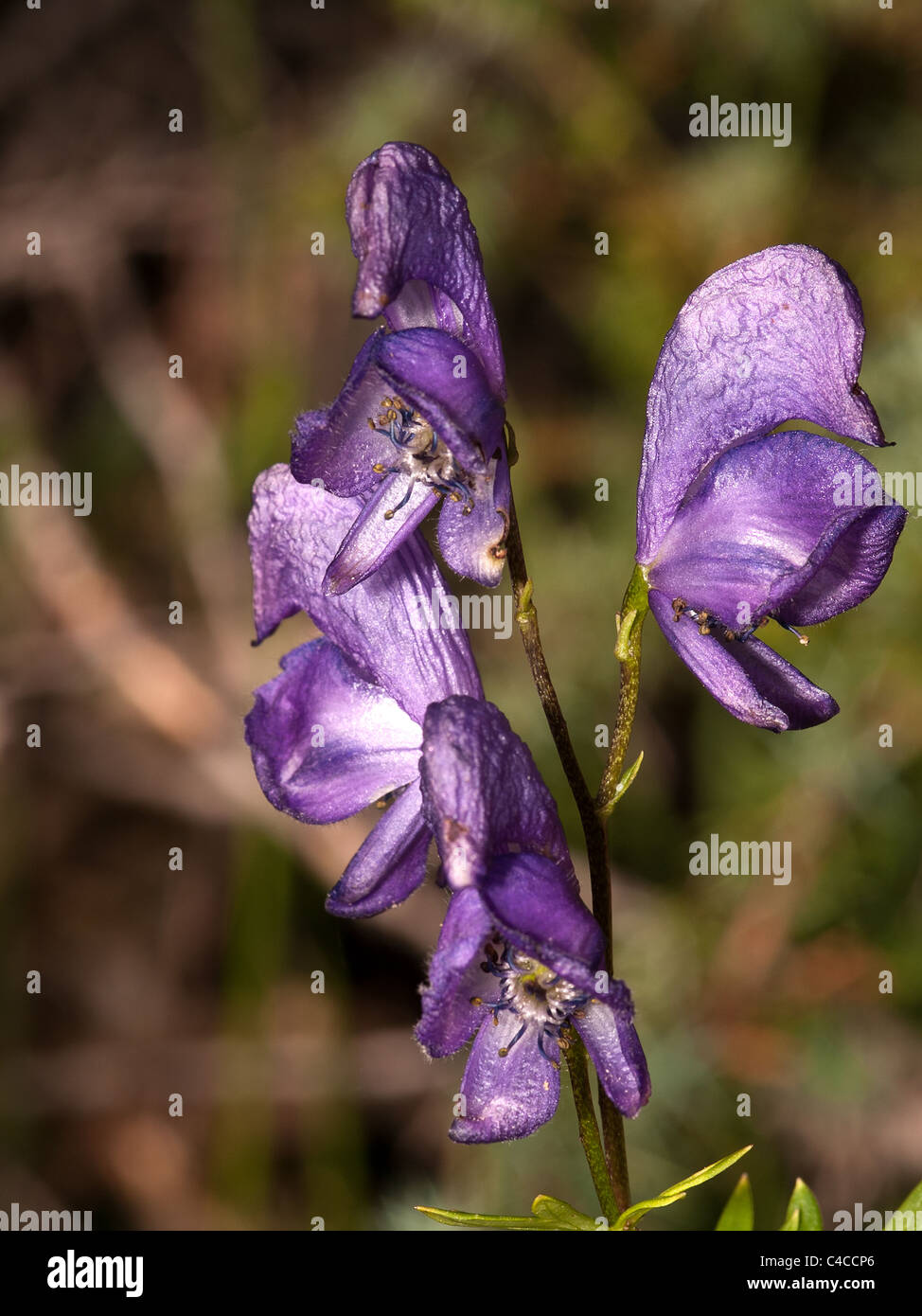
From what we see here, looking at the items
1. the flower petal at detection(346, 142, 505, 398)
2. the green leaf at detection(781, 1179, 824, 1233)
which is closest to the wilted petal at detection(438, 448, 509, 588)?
the flower petal at detection(346, 142, 505, 398)

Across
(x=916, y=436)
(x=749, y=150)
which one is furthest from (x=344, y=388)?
(x=749, y=150)

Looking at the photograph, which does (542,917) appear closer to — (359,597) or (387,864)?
(387,864)

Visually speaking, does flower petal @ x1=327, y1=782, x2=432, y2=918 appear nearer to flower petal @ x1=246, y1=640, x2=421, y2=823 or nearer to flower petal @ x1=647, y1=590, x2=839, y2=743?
flower petal @ x1=246, y1=640, x2=421, y2=823

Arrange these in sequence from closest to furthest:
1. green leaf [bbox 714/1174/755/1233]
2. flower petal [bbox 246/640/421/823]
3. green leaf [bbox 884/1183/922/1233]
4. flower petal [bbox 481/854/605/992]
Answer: flower petal [bbox 481/854/605/992]
flower petal [bbox 246/640/421/823]
green leaf [bbox 884/1183/922/1233]
green leaf [bbox 714/1174/755/1233]

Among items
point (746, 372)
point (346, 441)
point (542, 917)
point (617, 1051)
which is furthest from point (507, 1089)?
point (746, 372)

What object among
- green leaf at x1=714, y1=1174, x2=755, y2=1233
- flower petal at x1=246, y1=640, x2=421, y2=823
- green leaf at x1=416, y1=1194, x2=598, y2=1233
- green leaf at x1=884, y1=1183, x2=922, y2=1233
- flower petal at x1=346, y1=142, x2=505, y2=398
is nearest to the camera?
flower petal at x1=346, y1=142, x2=505, y2=398
